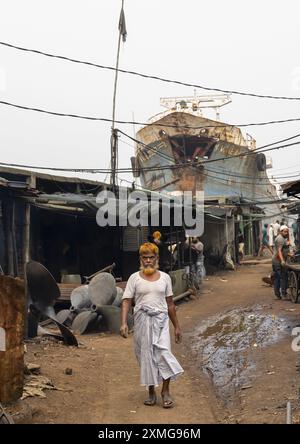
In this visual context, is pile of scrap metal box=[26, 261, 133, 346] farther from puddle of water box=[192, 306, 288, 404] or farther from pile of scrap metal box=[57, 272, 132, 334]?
puddle of water box=[192, 306, 288, 404]

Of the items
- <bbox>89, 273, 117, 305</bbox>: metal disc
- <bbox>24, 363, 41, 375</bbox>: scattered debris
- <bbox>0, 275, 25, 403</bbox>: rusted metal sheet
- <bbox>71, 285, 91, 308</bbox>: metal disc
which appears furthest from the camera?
<bbox>71, 285, 91, 308</bbox>: metal disc

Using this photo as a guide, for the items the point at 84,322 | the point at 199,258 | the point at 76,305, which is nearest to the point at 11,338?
the point at 84,322

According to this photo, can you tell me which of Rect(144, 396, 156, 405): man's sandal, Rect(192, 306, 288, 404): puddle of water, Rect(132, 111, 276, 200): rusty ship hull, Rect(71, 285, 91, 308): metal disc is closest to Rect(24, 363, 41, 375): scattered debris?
Rect(144, 396, 156, 405): man's sandal

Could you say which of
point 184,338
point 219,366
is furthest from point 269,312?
point 219,366

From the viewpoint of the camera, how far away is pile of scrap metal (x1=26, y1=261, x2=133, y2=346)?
8.51 metres

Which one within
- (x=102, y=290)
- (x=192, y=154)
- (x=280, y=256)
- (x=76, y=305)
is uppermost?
(x=192, y=154)

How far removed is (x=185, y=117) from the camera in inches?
1266

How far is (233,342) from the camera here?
8734 mm

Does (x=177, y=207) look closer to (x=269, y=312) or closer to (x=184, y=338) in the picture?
(x=269, y=312)

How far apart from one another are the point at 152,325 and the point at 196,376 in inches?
82.3

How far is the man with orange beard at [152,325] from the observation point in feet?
16.5

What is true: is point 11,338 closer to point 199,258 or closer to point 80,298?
point 80,298

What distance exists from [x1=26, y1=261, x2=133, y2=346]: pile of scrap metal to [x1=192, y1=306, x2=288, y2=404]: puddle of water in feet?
6.32

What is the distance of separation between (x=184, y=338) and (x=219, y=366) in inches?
91.5
